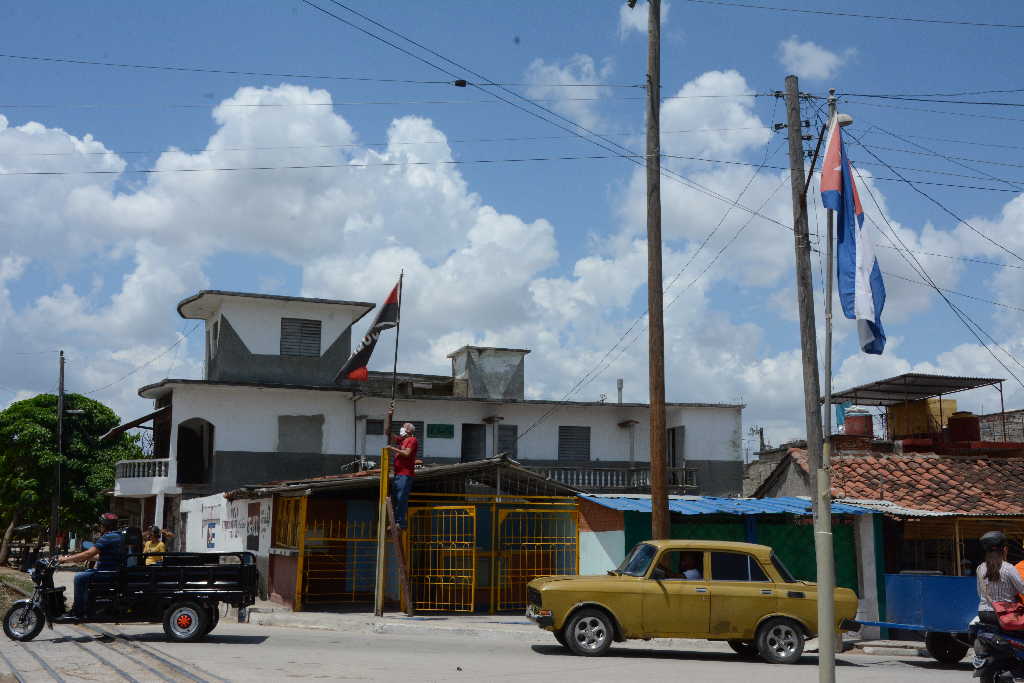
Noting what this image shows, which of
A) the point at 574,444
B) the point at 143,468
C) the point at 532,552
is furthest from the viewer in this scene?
the point at 574,444

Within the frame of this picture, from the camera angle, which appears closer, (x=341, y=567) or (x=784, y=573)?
(x=784, y=573)

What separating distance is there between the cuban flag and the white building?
28702 millimetres

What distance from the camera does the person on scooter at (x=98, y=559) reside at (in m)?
14.1

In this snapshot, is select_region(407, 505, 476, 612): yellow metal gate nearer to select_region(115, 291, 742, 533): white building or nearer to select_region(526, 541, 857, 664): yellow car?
select_region(526, 541, 857, 664): yellow car

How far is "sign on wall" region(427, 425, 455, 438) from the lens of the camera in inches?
1535

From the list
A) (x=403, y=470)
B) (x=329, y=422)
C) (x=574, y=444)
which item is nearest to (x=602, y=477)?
(x=574, y=444)

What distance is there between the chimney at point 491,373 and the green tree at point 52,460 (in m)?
15.7

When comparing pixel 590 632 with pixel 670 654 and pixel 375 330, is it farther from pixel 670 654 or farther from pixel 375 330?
pixel 375 330

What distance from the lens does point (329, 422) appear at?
123 ft

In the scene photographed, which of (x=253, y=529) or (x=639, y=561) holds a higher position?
(x=253, y=529)

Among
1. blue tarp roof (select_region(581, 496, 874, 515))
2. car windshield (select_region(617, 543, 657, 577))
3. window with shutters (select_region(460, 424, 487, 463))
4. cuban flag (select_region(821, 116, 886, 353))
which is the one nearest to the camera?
cuban flag (select_region(821, 116, 886, 353))

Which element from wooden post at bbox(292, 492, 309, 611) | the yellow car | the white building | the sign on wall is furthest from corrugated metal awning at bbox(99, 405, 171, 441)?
the yellow car

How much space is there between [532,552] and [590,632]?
23.9 ft

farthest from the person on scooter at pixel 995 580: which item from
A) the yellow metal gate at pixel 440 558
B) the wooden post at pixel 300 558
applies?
the wooden post at pixel 300 558
